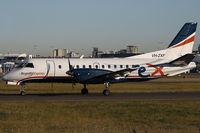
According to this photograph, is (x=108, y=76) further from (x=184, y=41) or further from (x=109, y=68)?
(x=184, y=41)

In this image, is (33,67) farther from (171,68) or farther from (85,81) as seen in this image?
(171,68)

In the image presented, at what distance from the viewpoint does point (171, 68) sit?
3262 cm

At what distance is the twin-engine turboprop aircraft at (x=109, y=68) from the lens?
29.0 meters

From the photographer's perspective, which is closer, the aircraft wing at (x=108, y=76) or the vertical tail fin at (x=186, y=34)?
the aircraft wing at (x=108, y=76)

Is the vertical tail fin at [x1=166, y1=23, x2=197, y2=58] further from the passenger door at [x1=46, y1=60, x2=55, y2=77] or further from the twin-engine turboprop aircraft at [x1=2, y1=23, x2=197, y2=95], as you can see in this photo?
the passenger door at [x1=46, y1=60, x2=55, y2=77]

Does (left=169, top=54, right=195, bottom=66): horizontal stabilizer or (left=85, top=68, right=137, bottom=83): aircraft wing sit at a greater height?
(left=169, top=54, right=195, bottom=66): horizontal stabilizer

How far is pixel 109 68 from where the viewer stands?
31.5 metres

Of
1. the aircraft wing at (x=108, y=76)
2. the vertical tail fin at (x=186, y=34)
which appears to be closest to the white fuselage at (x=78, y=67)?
the aircraft wing at (x=108, y=76)

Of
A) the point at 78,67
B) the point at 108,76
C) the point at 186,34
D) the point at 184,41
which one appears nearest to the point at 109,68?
the point at 108,76

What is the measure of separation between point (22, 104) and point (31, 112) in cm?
325

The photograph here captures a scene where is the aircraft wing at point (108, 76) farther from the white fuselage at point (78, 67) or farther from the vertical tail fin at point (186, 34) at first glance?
the vertical tail fin at point (186, 34)

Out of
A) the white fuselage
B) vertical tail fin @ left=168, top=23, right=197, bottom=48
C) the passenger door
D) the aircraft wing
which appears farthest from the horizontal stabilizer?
the passenger door

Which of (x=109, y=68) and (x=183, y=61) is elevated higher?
(x=183, y=61)

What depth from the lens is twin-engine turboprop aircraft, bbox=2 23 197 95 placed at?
2902cm
